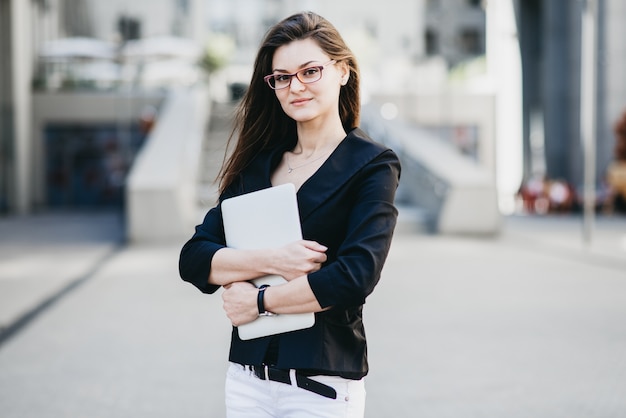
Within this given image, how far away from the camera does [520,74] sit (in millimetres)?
35688

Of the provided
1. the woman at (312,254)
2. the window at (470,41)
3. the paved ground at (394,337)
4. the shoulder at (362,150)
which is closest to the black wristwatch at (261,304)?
the woman at (312,254)

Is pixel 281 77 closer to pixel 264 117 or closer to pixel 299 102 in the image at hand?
pixel 299 102

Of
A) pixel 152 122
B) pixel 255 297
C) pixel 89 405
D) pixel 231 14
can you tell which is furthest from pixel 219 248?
pixel 231 14

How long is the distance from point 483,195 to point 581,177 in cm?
1284

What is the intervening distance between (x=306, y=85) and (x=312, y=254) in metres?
0.45

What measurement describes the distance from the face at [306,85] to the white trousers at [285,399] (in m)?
0.69

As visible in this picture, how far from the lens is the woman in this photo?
2.11 metres

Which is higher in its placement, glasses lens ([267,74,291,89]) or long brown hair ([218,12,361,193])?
glasses lens ([267,74,291,89])

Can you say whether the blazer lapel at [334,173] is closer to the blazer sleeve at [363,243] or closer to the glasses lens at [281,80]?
the blazer sleeve at [363,243]

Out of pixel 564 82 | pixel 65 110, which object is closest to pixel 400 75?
pixel 564 82

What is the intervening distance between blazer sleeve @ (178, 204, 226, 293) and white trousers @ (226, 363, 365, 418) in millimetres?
251

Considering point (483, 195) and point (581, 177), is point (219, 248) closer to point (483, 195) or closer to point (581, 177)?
point (483, 195)

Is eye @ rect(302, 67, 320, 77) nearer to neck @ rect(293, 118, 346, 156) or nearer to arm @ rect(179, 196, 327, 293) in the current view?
neck @ rect(293, 118, 346, 156)

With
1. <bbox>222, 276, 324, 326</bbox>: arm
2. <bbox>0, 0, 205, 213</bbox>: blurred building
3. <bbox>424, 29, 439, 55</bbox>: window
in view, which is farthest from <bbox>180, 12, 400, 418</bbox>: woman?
<bbox>424, 29, 439, 55</bbox>: window
